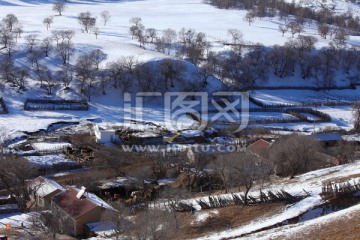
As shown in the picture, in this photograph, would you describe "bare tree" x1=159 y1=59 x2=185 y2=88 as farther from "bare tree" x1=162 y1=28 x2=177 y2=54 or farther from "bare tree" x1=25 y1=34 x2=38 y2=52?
"bare tree" x1=25 y1=34 x2=38 y2=52

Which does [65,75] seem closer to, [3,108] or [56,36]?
[3,108]

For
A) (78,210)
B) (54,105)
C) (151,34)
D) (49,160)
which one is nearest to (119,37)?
(151,34)

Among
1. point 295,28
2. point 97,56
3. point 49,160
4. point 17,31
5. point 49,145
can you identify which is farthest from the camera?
point 295,28

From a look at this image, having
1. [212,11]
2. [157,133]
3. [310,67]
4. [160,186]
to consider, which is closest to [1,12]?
[212,11]

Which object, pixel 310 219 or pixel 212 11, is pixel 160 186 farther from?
pixel 212 11

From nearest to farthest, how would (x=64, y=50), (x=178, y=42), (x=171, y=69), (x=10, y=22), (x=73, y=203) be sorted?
(x=73, y=203) < (x=171, y=69) < (x=64, y=50) < (x=178, y=42) < (x=10, y=22)

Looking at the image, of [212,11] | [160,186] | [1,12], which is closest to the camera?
[160,186]

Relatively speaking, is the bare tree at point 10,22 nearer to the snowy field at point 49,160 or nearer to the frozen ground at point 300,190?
the snowy field at point 49,160
